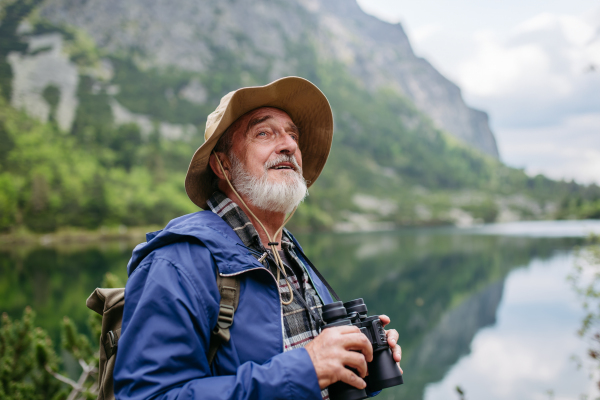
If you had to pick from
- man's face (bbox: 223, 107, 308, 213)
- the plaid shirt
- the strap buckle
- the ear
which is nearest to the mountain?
the ear

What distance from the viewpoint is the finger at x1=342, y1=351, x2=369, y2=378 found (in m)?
1.46

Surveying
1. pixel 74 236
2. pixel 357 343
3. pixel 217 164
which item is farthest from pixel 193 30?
pixel 357 343

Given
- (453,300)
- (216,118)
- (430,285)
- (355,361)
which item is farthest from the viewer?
(430,285)

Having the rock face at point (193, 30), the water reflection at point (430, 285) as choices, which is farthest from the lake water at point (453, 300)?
the rock face at point (193, 30)

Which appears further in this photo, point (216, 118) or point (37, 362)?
point (37, 362)

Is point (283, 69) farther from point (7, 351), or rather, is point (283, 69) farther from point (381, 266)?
point (7, 351)

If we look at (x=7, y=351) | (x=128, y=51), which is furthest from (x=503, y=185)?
(x=7, y=351)

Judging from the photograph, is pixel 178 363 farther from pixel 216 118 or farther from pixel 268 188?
pixel 216 118

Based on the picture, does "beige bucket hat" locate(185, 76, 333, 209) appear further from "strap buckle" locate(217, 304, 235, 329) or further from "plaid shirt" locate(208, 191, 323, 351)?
"strap buckle" locate(217, 304, 235, 329)

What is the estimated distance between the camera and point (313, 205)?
354ft

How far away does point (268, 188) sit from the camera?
2.07 meters

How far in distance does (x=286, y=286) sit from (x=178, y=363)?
65 centimetres

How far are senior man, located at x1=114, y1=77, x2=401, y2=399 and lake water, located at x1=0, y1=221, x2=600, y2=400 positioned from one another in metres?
8.45

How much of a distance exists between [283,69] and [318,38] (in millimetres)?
37915
